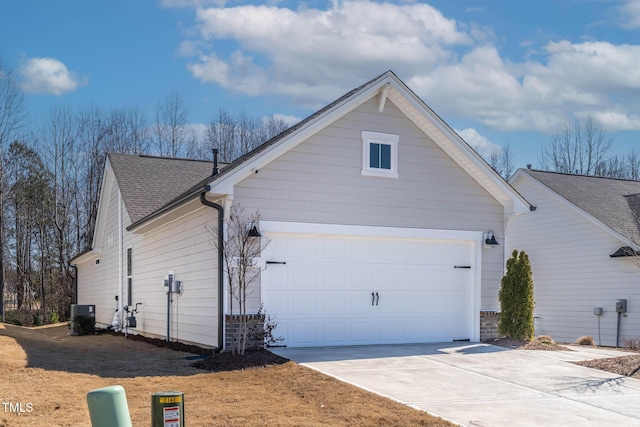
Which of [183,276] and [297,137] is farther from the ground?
[297,137]

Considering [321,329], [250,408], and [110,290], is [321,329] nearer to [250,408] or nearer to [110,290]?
[250,408]

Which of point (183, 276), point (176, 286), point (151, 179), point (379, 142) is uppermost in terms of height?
point (379, 142)

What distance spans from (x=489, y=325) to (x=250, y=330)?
5621 millimetres

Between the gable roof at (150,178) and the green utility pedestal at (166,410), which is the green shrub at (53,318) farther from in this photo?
the green utility pedestal at (166,410)

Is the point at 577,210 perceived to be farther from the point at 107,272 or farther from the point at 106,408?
the point at 106,408

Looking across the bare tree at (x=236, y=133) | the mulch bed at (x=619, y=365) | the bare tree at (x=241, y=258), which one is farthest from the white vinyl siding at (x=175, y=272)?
the bare tree at (x=236, y=133)

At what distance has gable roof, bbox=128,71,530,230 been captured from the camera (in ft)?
41.4

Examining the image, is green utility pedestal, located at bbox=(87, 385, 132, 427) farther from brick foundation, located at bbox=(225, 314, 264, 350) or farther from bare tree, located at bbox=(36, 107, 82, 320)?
bare tree, located at bbox=(36, 107, 82, 320)

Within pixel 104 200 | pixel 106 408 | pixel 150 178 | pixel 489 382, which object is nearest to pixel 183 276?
pixel 150 178

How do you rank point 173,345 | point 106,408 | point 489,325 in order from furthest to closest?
point 173,345, point 489,325, point 106,408

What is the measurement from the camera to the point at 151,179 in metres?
21.8

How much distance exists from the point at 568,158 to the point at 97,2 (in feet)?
107

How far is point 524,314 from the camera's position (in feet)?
47.3

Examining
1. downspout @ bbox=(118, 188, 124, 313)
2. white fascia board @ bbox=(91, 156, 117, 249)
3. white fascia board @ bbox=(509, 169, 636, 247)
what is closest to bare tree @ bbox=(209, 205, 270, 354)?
downspout @ bbox=(118, 188, 124, 313)
